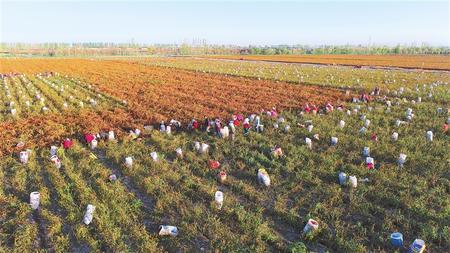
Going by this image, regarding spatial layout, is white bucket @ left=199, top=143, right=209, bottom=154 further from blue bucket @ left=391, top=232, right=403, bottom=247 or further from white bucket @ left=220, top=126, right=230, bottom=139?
blue bucket @ left=391, top=232, right=403, bottom=247

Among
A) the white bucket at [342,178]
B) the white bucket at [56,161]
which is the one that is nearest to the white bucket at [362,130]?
the white bucket at [342,178]

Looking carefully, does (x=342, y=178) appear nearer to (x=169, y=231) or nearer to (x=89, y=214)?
(x=169, y=231)

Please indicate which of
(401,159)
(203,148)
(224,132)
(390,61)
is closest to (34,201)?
(203,148)

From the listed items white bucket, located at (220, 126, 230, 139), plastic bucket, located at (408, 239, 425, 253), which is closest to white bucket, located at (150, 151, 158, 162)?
white bucket, located at (220, 126, 230, 139)

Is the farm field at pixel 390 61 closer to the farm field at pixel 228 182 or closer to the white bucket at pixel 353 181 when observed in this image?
the farm field at pixel 228 182

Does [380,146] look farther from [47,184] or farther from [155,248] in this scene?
[47,184]

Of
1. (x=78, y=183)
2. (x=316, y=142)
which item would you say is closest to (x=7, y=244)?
(x=78, y=183)
